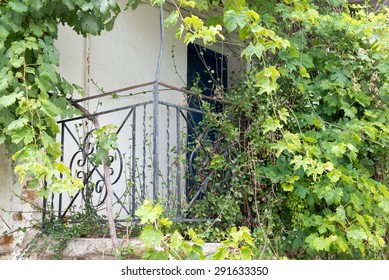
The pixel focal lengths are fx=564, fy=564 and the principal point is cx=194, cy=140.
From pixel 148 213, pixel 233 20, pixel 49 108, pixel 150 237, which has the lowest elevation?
pixel 150 237

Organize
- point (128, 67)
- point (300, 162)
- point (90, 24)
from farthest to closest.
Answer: point (128, 67)
point (300, 162)
point (90, 24)

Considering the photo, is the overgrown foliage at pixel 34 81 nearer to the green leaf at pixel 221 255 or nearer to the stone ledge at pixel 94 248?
the stone ledge at pixel 94 248

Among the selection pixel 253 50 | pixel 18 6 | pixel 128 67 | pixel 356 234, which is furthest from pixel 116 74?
pixel 356 234

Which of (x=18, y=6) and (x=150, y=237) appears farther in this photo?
(x=18, y=6)

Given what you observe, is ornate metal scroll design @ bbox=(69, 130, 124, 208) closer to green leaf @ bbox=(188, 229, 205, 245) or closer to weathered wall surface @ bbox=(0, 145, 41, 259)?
weathered wall surface @ bbox=(0, 145, 41, 259)

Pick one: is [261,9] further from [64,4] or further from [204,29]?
[64,4]

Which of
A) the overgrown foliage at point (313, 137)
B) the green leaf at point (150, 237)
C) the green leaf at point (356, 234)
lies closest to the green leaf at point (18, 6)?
the overgrown foliage at point (313, 137)

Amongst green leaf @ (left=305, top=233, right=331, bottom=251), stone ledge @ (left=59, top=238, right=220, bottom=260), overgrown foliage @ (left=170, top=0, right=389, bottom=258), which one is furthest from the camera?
overgrown foliage @ (left=170, top=0, right=389, bottom=258)

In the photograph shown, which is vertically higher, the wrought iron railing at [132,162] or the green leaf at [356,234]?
the wrought iron railing at [132,162]

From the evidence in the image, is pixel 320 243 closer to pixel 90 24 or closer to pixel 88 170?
pixel 88 170

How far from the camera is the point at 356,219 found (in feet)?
13.8

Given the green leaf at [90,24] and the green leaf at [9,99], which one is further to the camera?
the green leaf at [90,24]

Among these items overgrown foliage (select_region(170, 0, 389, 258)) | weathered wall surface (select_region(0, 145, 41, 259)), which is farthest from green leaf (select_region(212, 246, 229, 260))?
weathered wall surface (select_region(0, 145, 41, 259))

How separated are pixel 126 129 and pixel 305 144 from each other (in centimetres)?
186
